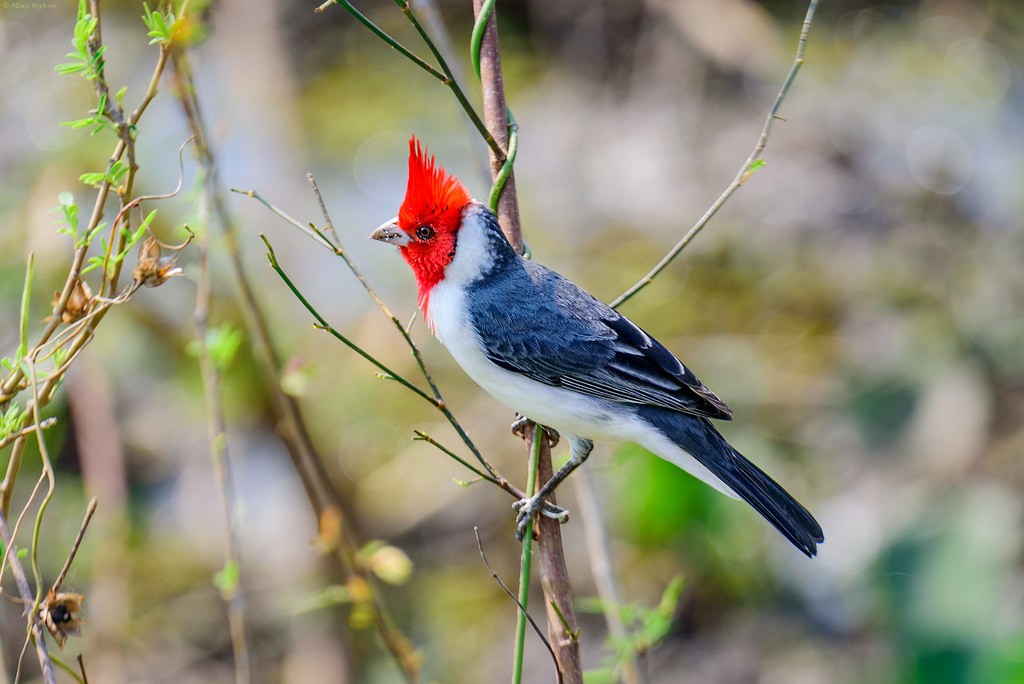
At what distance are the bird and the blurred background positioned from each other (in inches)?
18.4

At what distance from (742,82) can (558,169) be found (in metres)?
1.30

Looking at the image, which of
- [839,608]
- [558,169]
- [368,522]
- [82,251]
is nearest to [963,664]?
[839,608]

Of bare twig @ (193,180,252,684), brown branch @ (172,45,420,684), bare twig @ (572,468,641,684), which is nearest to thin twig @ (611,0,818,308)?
bare twig @ (572,468,641,684)

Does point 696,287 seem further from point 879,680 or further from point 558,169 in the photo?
point 879,680

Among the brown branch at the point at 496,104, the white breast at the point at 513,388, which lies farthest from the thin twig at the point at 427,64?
the white breast at the point at 513,388

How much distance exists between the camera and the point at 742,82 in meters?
6.35

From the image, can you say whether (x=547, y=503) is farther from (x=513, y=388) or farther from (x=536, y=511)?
(x=513, y=388)

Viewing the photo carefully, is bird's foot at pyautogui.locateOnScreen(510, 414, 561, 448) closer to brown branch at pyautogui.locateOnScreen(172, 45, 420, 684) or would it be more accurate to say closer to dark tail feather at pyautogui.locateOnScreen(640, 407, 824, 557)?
dark tail feather at pyautogui.locateOnScreen(640, 407, 824, 557)

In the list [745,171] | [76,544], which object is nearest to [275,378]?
[76,544]

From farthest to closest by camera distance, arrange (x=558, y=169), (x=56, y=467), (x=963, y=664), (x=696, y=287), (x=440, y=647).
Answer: (x=558, y=169)
(x=696, y=287)
(x=56, y=467)
(x=440, y=647)
(x=963, y=664)

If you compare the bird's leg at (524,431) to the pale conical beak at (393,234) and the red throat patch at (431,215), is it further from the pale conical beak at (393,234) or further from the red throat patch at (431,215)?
the pale conical beak at (393,234)

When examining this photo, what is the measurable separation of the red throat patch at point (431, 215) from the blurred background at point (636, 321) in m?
0.43

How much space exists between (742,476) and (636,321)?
2564 mm

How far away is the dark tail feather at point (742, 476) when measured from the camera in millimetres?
2514
